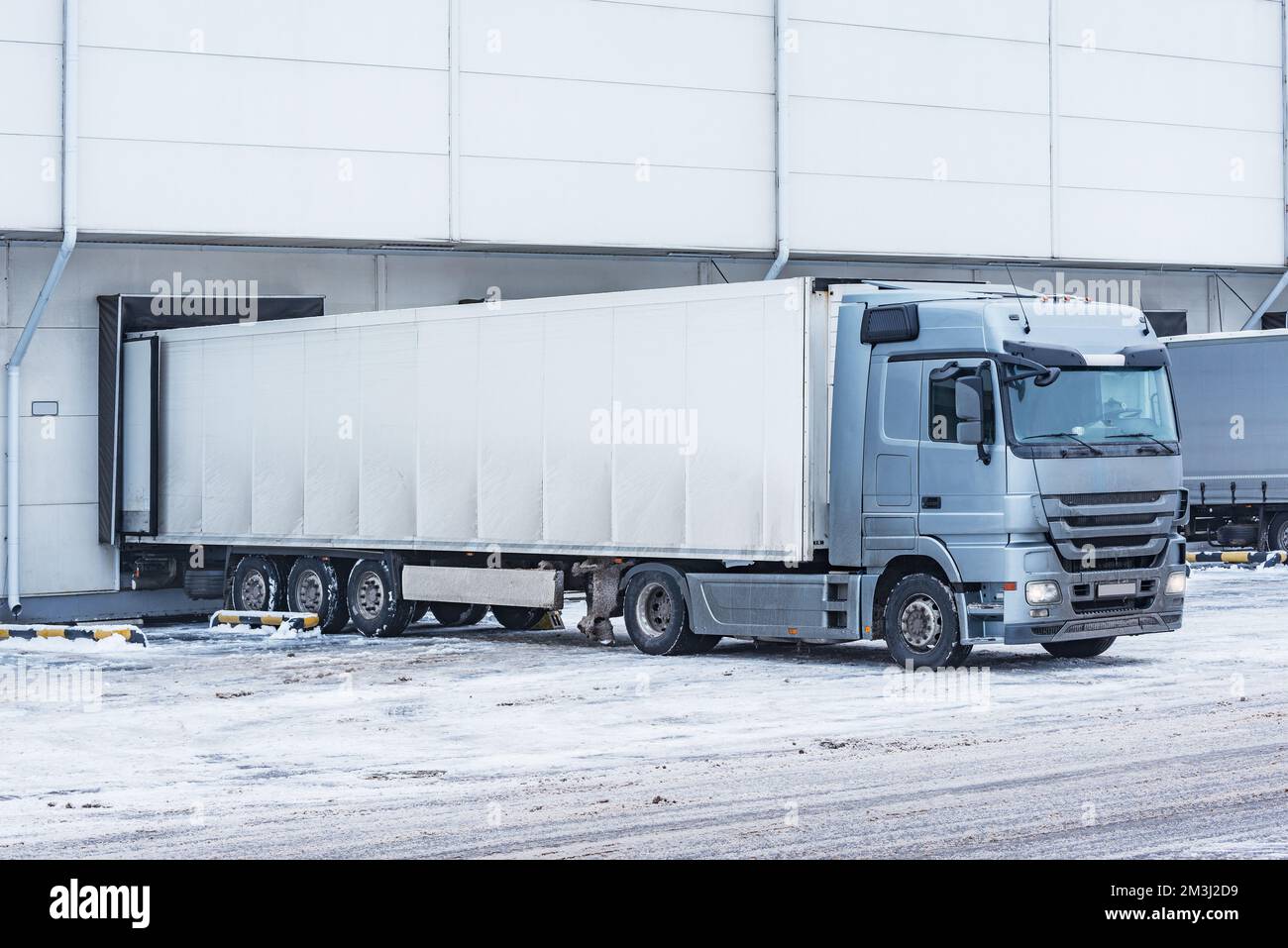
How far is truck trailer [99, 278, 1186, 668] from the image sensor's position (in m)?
17.4

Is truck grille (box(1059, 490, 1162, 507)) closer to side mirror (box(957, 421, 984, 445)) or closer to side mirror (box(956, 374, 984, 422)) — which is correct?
side mirror (box(957, 421, 984, 445))

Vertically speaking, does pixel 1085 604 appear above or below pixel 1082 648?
above

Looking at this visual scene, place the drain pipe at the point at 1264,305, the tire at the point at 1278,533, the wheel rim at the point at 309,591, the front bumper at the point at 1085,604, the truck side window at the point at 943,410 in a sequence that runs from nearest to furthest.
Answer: the front bumper at the point at 1085,604, the truck side window at the point at 943,410, the wheel rim at the point at 309,591, the tire at the point at 1278,533, the drain pipe at the point at 1264,305

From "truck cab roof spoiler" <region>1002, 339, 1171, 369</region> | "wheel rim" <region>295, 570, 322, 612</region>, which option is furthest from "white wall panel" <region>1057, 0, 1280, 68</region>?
"wheel rim" <region>295, 570, 322, 612</region>

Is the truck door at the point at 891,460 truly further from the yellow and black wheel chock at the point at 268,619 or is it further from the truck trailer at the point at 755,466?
the yellow and black wheel chock at the point at 268,619

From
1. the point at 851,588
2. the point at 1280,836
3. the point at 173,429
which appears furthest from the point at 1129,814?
the point at 173,429

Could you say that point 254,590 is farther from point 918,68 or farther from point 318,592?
point 918,68

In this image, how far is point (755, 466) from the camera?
60.1ft

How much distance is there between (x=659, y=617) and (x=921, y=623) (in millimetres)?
3052

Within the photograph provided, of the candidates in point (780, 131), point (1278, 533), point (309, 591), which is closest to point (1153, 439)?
point (309, 591)

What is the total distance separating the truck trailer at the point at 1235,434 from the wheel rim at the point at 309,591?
51.5 ft

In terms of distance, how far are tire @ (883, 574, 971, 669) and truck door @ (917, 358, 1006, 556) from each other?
1.39 ft

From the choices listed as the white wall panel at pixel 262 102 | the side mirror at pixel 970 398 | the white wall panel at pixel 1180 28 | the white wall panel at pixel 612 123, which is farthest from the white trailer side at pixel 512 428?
the white wall panel at pixel 1180 28

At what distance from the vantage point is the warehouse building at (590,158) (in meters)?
25.6
